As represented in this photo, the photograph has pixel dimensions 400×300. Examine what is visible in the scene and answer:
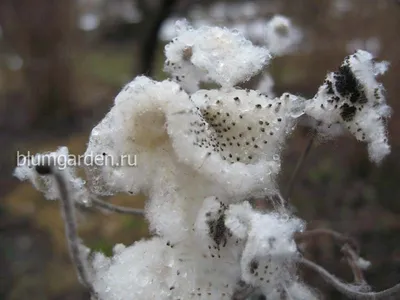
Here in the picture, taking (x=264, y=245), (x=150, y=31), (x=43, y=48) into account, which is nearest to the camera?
(x=264, y=245)

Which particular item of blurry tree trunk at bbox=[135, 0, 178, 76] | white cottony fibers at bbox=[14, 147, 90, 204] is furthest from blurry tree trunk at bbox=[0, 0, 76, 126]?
white cottony fibers at bbox=[14, 147, 90, 204]

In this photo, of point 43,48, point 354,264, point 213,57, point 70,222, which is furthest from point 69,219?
point 43,48

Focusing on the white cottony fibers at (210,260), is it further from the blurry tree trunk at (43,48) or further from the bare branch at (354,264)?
the blurry tree trunk at (43,48)

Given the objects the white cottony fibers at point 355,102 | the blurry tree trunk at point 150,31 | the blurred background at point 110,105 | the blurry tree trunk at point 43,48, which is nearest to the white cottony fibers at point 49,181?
the blurred background at point 110,105

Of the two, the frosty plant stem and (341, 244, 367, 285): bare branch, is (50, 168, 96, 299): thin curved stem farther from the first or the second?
(341, 244, 367, 285): bare branch

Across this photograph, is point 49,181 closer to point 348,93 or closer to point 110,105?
point 110,105

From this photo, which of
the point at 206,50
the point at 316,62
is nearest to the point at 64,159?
the point at 206,50
